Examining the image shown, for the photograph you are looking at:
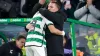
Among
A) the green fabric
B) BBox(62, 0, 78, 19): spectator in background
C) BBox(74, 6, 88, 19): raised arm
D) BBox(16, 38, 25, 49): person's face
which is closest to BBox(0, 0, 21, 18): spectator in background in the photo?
BBox(62, 0, 78, 19): spectator in background

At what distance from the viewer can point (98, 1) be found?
8.33 metres

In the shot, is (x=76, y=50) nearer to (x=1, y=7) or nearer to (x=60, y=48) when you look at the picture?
(x=60, y=48)

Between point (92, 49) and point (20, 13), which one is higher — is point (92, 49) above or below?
below

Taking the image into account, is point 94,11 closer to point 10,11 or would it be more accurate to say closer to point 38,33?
point 10,11

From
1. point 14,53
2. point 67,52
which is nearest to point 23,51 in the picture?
point 14,53

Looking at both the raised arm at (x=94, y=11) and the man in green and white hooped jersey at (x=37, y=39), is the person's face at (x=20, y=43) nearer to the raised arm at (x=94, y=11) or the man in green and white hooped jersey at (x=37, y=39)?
the man in green and white hooped jersey at (x=37, y=39)

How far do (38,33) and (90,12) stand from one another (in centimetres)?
232

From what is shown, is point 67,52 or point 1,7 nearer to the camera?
point 67,52

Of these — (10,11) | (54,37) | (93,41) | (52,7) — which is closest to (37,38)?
(54,37)

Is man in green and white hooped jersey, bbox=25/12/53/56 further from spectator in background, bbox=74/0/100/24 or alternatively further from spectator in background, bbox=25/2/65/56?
spectator in background, bbox=74/0/100/24

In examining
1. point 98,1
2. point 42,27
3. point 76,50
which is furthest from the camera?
point 98,1

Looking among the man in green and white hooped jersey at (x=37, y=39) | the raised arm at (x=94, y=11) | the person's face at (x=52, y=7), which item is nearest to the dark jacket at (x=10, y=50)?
the man in green and white hooped jersey at (x=37, y=39)

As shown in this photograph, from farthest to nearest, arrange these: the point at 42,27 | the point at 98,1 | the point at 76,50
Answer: the point at 98,1
the point at 76,50
the point at 42,27

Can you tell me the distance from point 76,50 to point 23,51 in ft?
2.90
